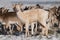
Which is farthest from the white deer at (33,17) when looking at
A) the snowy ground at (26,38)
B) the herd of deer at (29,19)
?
the snowy ground at (26,38)

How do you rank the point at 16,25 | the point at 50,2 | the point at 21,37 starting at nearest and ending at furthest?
1. the point at 21,37
2. the point at 16,25
3. the point at 50,2

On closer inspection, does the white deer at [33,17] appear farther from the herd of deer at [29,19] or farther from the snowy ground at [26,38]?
the snowy ground at [26,38]

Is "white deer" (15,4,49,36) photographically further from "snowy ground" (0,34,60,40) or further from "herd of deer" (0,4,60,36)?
"snowy ground" (0,34,60,40)

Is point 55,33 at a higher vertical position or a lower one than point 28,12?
lower

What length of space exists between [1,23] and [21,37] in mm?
671

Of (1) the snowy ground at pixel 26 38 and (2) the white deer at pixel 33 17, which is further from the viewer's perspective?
(2) the white deer at pixel 33 17

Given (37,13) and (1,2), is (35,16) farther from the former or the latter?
(1,2)

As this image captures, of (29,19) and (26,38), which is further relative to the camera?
(29,19)

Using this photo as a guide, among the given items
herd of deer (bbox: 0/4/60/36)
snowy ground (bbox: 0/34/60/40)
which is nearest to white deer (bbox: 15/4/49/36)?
herd of deer (bbox: 0/4/60/36)

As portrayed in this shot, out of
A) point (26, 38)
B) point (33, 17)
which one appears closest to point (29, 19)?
point (33, 17)

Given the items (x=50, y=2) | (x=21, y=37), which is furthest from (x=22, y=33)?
(x=50, y=2)

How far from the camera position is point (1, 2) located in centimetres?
657

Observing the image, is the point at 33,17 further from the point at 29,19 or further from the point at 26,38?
the point at 26,38

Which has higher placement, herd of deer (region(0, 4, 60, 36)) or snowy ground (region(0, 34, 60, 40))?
herd of deer (region(0, 4, 60, 36))
